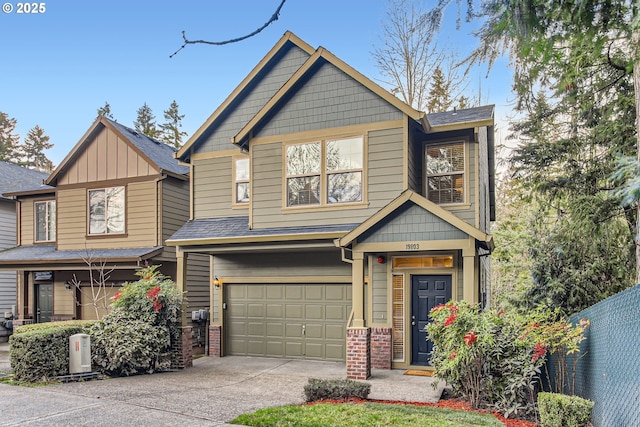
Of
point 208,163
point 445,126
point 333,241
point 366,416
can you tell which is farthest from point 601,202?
point 208,163

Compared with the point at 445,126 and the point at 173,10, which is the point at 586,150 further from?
the point at 173,10

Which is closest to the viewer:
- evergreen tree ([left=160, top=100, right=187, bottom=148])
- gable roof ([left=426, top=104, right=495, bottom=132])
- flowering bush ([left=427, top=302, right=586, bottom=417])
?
flowering bush ([left=427, top=302, right=586, bottom=417])

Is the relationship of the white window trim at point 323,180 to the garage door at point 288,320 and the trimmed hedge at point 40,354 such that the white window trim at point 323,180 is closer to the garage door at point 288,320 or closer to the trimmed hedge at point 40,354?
the garage door at point 288,320

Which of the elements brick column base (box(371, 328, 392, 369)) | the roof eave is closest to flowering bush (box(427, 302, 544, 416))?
brick column base (box(371, 328, 392, 369))

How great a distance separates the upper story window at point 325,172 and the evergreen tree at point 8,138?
117 ft

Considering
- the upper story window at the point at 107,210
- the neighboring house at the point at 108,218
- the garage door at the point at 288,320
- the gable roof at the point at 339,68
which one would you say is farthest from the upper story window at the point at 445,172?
the upper story window at the point at 107,210

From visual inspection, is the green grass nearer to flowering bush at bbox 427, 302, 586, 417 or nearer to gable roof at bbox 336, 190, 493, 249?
flowering bush at bbox 427, 302, 586, 417

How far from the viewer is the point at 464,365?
7.59 meters

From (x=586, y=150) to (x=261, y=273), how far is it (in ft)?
27.2

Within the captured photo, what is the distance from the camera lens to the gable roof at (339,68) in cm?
1076

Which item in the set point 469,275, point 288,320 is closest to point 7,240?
point 288,320

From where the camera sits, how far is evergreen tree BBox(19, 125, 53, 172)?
132ft

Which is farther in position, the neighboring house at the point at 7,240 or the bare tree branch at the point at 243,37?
the neighboring house at the point at 7,240

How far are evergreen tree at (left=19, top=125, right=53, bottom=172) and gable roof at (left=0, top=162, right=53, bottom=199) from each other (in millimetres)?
20535
